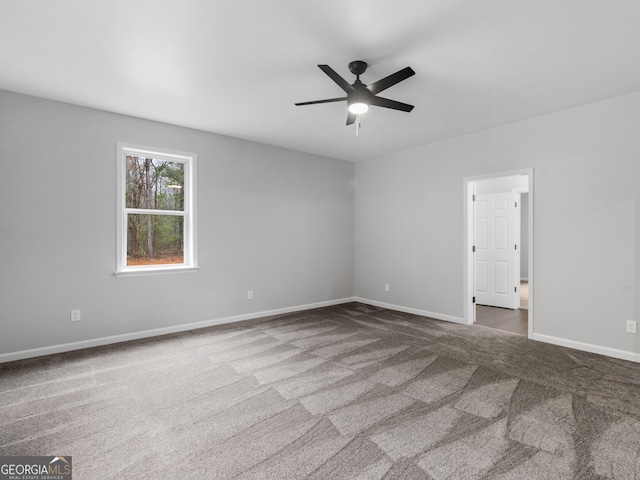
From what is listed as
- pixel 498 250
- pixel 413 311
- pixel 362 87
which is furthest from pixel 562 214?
pixel 362 87

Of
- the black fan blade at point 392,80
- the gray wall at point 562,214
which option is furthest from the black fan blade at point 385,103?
the gray wall at point 562,214

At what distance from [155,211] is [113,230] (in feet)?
1.79

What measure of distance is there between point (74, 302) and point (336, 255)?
3845mm

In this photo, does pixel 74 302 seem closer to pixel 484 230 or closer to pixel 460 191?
pixel 460 191

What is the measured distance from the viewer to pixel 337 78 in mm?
2557

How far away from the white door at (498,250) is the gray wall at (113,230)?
2.89 m

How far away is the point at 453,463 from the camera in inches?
71.7

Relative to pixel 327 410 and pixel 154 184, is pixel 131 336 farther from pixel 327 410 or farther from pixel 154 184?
pixel 327 410

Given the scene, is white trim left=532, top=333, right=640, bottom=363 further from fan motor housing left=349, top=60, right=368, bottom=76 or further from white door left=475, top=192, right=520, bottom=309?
fan motor housing left=349, top=60, right=368, bottom=76

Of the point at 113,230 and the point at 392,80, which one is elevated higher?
the point at 392,80

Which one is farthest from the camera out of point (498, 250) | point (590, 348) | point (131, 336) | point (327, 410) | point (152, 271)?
point (498, 250)

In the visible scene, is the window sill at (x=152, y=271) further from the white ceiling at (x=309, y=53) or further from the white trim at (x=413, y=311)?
the white trim at (x=413, y=311)

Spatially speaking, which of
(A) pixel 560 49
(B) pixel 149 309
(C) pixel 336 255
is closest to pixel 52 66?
(B) pixel 149 309

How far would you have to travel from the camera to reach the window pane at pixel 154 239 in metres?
4.11
